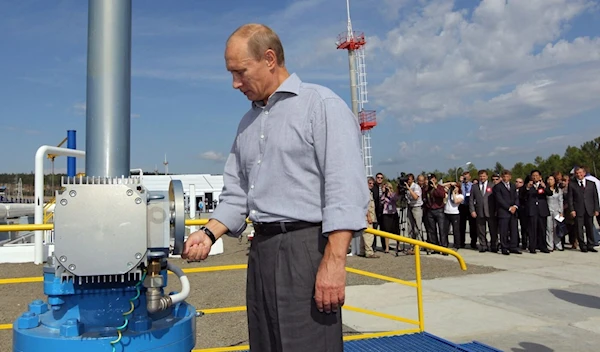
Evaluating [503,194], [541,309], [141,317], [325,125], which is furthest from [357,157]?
[503,194]

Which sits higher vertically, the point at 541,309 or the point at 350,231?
the point at 350,231

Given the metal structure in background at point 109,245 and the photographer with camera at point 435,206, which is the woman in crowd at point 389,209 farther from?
the metal structure in background at point 109,245

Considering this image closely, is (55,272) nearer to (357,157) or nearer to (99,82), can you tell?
(99,82)

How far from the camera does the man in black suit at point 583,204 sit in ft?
33.3

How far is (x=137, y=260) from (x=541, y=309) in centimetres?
514

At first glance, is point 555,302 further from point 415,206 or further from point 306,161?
point 306,161

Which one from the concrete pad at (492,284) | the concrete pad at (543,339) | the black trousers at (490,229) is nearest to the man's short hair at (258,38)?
the concrete pad at (543,339)

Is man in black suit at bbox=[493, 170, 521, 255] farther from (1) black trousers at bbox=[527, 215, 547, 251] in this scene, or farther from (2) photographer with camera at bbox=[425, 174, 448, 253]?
(2) photographer with camera at bbox=[425, 174, 448, 253]

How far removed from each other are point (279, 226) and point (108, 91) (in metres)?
0.83

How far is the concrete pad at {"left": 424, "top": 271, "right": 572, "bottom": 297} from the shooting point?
258 inches

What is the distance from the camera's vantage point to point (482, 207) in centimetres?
1024

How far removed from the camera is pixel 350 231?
5.33 ft

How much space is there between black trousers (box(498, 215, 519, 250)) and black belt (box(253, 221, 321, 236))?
908 cm

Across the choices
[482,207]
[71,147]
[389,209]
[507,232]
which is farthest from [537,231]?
[71,147]
